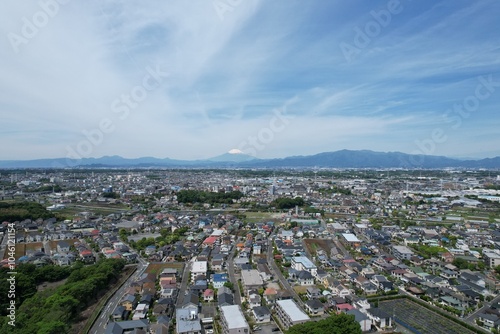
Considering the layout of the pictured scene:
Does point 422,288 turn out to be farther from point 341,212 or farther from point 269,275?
point 341,212

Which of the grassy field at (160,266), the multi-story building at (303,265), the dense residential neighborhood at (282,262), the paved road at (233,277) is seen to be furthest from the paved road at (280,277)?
the grassy field at (160,266)

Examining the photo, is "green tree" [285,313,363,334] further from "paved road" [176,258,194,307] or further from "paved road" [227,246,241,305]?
"paved road" [176,258,194,307]

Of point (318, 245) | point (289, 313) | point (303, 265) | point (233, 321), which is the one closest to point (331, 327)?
point (289, 313)

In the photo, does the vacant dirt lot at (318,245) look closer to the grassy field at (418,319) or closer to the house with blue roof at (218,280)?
the grassy field at (418,319)

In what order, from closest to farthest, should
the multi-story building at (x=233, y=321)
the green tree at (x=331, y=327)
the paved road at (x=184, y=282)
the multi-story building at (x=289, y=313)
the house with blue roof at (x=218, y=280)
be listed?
the green tree at (x=331, y=327) < the multi-story building at (x=233, y=321) < the multi-story building at (x=289, y=313) < the paved road at (x=184, y=282) < the house with blue roof at (x=218, y=280)

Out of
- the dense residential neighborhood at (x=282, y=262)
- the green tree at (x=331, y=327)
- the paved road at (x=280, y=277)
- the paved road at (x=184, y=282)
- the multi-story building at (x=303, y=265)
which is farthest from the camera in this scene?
the multi-story building at (x=303, y=265)
